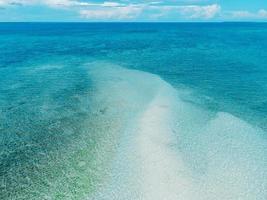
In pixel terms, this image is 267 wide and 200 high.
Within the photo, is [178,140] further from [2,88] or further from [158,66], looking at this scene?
[158,66]

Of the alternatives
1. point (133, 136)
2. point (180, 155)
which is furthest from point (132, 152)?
point (180, 155)

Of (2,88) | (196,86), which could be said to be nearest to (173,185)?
(196,86)

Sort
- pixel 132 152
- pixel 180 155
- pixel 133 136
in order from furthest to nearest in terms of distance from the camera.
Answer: pixel 133 136
pixel 132 152
pixel 180 155

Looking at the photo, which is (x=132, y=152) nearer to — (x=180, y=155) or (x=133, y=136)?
(x=133, y=136)

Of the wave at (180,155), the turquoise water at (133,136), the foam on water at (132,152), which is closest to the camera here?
the wave at (180,155)

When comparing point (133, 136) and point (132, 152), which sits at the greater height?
point (132, 152)

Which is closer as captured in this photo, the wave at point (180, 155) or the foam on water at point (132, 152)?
the wave at point (180, 155)

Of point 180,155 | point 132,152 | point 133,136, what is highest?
point 180,155
